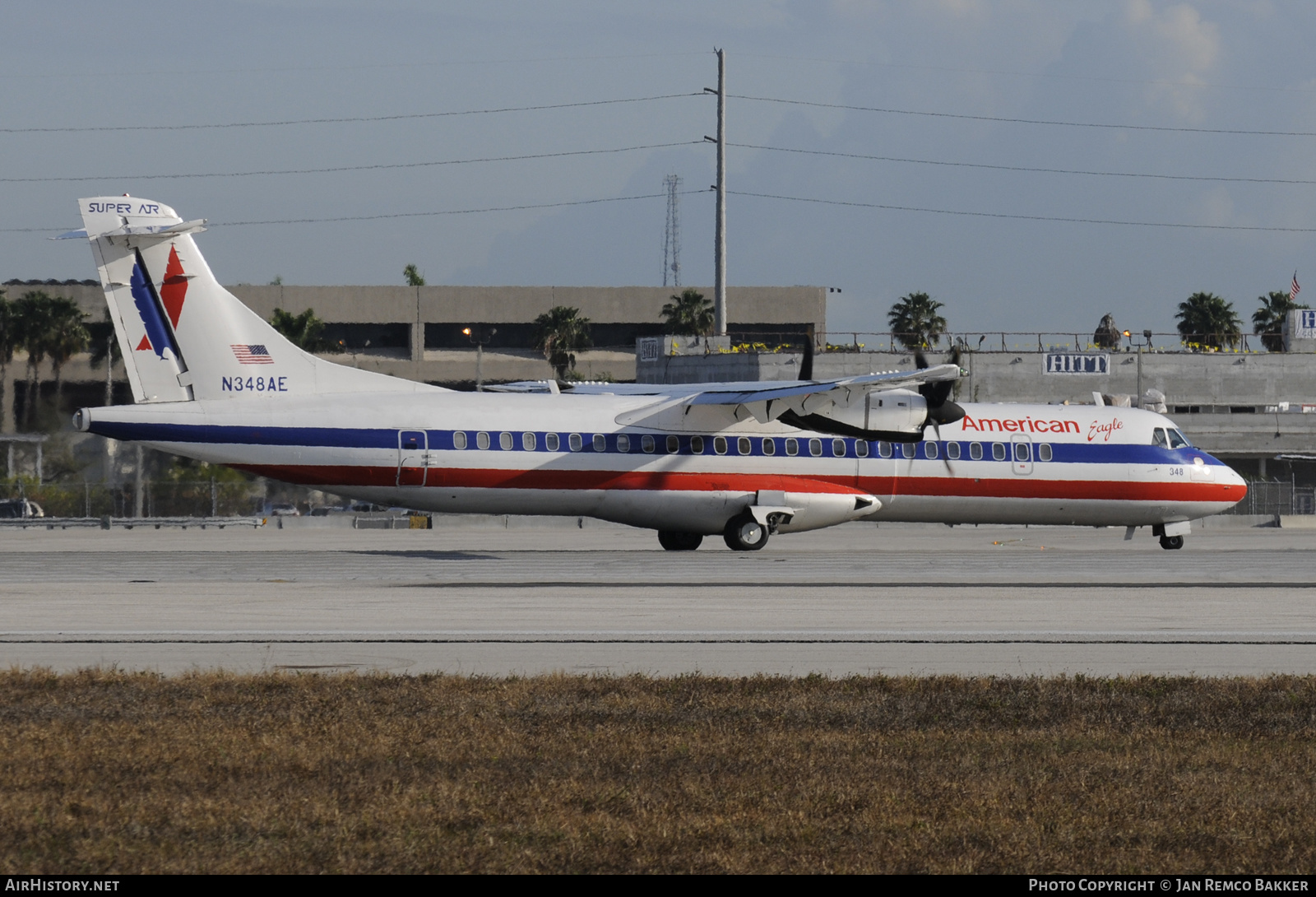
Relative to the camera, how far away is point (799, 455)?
3328 centimetres

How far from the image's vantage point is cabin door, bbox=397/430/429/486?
99.9 ft

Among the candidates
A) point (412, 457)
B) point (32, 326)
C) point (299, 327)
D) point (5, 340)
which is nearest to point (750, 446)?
point (412, 457)

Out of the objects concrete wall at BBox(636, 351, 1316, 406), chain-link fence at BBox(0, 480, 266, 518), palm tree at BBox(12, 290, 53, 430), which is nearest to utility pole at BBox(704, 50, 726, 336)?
concrete wall at BBox(636, 351, 1316, 406)

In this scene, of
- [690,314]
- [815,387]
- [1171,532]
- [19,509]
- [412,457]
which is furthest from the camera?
[690,314]

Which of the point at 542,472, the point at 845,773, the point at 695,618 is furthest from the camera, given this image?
the point at 542,472

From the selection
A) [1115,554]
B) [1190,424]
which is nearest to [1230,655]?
[1115,554]

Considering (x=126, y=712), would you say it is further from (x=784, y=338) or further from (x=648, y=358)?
(x=784, y=338)

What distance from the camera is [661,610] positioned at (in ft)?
66.2

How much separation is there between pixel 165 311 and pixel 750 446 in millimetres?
13113

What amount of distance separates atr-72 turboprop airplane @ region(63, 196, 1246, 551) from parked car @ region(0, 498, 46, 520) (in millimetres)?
24728

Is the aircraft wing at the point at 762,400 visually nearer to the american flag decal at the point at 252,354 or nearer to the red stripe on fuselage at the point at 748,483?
the red stripe on fuselage at the point at 748,483

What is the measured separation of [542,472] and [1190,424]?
4960 centimetres

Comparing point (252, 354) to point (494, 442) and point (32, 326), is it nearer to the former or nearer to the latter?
point (494, 442)

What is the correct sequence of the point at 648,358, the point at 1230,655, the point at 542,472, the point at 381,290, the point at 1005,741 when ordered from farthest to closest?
the point at 381,290, the point at 648,358, the point at 542,472, the point at 1230,655, the point at 1005,741
